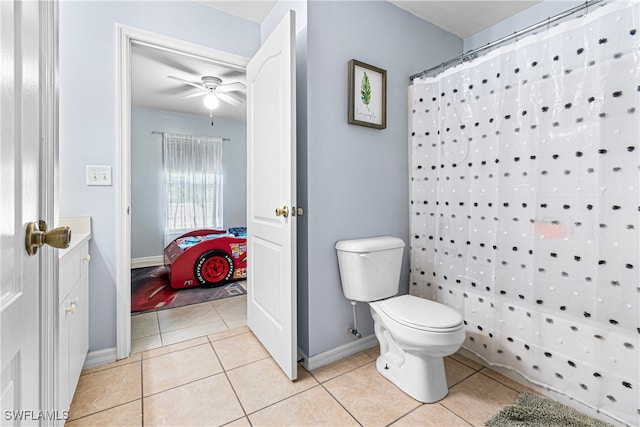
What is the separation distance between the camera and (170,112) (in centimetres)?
488

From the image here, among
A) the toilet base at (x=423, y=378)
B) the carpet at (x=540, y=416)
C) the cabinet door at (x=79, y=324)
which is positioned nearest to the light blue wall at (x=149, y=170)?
the cabinet door at (x=79, y=324)

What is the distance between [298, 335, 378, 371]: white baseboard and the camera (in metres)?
1.85

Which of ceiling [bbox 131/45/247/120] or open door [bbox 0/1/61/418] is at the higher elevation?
ceiling [bbox 131/45/247/120]

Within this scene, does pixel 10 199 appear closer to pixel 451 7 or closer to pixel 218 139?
pixel 451 7

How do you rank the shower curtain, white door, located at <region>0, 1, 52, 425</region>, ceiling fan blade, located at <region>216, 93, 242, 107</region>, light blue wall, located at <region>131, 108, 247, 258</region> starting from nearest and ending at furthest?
1. white door, located at <region>0, 1, 52, 425</region>
2. the shower curtain
3. ceiling fan blade, located at <region>216, 93, 242, 107</region>
4. light blue wall, located at <region>131, 108, 247, 258</region>

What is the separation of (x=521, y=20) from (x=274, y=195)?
2.28 meters

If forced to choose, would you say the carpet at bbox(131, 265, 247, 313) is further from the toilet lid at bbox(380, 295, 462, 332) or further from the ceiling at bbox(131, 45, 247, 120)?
the ceiling at bbox(131, 45, 247, 120)

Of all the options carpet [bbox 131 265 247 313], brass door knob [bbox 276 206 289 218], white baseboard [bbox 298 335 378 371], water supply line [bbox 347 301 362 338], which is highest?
brass door knob [bbox 276 206 289 218]

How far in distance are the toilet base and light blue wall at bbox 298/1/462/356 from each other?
0.47 metres

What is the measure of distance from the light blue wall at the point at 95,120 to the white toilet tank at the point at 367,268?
1452 mm

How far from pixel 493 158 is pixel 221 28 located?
2.07 metres

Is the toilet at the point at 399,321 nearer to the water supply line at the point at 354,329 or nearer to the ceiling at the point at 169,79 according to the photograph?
the water supply line at the point at 354,329

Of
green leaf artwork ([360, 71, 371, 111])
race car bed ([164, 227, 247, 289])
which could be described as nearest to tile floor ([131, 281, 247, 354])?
race car bed ([164, 227, 247, 289])

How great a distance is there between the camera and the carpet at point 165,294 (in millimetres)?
2884
